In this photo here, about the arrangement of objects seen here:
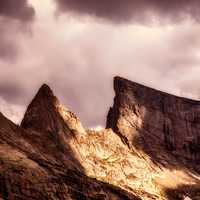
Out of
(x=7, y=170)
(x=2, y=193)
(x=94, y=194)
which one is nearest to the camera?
(x=2, y=193)

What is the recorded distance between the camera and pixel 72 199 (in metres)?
185

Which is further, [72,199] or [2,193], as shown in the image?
[72,199]

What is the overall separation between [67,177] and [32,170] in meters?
16.0

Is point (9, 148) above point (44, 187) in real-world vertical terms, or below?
above

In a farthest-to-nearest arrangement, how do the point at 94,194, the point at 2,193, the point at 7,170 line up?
the point at 94,194
the point at 7,170
the point at 2,193

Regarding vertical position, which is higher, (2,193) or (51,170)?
(51,170)

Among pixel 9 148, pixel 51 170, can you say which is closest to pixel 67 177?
pixel 51 170

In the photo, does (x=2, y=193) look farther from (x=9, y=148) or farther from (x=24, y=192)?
(x=9, y=148)

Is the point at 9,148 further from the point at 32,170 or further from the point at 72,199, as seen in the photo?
the point at 72,199

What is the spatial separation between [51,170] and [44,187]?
1761cm

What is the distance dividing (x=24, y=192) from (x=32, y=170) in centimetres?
1563

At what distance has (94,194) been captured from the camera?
196000 mm

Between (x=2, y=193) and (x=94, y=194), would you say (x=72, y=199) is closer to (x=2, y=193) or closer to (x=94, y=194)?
(x=94, y=194)

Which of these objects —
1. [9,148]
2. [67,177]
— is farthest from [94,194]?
[9,148]
